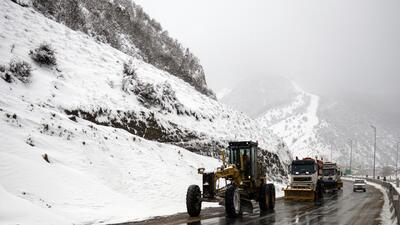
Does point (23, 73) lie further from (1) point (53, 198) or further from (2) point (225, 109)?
(2) point (225, 109)

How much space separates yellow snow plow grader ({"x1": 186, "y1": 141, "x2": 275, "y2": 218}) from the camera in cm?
1603

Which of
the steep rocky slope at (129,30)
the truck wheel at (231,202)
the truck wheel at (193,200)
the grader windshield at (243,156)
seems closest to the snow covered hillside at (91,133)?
the truck wheel at (193,200)

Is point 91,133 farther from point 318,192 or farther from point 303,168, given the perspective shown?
point 318,192

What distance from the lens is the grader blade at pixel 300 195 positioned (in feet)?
91.4

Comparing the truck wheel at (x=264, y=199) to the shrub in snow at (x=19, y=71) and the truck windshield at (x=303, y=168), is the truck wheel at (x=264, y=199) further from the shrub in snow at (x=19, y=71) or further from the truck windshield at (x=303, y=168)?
the shrub in snow at (x=19, y=71)

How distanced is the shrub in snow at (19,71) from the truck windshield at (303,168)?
64.7 feet

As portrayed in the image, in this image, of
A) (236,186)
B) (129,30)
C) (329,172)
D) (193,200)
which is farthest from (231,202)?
(129,30)

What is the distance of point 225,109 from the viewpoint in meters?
44.8

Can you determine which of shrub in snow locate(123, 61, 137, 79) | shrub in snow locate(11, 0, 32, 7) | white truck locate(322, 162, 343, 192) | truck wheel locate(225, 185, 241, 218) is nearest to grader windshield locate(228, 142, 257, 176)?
truck wheel locate(225, 185, 241, 218)

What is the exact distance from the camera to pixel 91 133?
22547mm

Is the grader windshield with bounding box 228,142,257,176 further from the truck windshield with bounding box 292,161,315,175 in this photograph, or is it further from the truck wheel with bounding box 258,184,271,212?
the truck windshield with bounding box 292,161,315,175

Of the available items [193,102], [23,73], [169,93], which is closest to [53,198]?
[23,73]

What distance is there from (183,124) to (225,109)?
12.5 metres

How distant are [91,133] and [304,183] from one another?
51.2 feet
